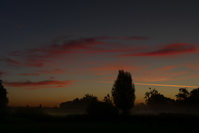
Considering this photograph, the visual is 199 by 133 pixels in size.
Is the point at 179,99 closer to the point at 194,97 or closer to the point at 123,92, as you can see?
the point at 194,97

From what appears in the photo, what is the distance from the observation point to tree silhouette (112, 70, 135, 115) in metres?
93.1

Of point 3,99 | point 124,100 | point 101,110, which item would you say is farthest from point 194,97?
point 3,99

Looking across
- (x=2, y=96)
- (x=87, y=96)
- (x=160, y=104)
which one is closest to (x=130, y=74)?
(x=2, y=96)

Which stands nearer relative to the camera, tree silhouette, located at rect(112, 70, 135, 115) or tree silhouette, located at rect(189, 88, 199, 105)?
tree silhouette, located at rect(112, 70, 135, 115)

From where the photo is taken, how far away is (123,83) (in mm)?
104312

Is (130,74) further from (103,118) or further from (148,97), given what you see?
(148,97)

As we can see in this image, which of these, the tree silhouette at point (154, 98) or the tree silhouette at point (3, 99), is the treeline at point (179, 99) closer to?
the tree silhouette at point (154, 98)

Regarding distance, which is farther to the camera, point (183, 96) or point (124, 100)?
point (183, 96)

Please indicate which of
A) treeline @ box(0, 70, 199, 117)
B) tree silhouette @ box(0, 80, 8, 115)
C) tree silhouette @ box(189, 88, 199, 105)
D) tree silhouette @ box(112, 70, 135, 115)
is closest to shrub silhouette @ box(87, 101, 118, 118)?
treeline @ box(0, 70, 199, 117)

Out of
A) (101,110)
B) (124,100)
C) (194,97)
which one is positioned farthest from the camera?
(194,97)

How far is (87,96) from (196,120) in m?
139

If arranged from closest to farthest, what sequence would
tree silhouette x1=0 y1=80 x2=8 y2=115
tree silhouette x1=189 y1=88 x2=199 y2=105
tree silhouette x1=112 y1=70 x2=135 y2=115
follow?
1. tree silhouette x1=0 y1=80 x2=8 y2=115
2. tree silhouette x1=112 y1=70 x2=135 y2=115
3. tree silhouette x1=189 y1=88 x2=199 y2=105

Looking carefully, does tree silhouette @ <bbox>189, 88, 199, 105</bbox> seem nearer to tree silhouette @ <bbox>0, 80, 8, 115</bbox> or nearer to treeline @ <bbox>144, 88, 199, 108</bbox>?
treeline @ <bbox>144, 88, 199, 108</bbox>

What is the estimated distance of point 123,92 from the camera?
99.6 m
